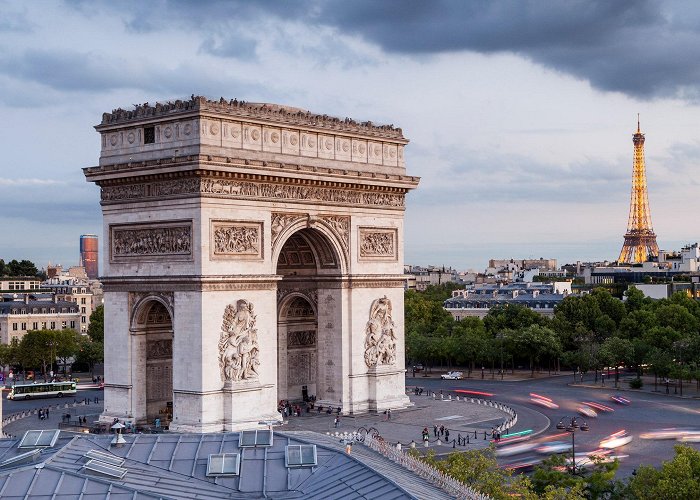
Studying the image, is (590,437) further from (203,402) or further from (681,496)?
(681,496)

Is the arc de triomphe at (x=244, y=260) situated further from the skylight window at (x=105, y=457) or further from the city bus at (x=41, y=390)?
the city bus at (x=41, y=390)

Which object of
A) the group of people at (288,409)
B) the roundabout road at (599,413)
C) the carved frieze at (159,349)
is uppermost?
the carved frieze at (159,349)

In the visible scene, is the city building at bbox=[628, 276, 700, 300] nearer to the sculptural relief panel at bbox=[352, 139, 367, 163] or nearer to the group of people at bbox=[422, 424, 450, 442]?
the sculptural relief panel at bbox=[352, 139, 367, 163]

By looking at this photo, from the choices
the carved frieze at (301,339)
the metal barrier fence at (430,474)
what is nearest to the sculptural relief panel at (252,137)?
the carved frieze at (301,339)

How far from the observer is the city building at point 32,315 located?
4218 inches

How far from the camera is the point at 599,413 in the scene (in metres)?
63.3

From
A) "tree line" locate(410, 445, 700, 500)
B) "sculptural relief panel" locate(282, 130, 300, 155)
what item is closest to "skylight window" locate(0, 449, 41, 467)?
"tree line" locate(410, 445, 700, 500)

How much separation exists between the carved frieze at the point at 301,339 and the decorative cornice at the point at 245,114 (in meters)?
11.1

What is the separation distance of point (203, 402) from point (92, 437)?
886 inches

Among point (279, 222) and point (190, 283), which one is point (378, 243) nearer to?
point (279, 222)

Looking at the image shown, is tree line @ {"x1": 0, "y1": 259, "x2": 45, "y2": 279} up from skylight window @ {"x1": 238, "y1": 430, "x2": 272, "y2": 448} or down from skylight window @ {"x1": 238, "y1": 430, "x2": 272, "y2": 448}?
up

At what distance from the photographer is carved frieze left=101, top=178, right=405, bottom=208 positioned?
48188mm

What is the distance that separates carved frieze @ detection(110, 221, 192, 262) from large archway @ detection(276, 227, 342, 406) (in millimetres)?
6880

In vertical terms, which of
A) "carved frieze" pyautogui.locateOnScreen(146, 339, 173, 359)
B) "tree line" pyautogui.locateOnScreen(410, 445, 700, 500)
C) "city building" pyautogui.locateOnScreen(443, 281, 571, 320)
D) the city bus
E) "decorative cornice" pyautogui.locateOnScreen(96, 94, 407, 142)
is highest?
"decorative cornice" pyautogui.locateOnScreen(96, 94, 407, 142)
